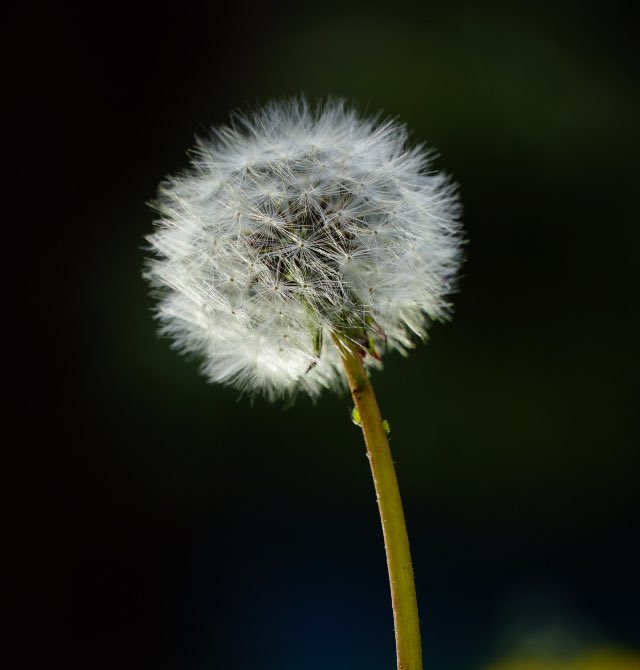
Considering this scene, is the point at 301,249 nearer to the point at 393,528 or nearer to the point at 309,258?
the point at 309,258

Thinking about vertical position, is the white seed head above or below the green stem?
above

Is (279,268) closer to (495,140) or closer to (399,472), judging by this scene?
(399,472)

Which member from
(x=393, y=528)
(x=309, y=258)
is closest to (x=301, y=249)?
(x=309, y=258)

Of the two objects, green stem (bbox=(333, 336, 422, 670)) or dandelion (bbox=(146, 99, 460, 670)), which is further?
dandelion (bbox=(146, 99, 460, 670))

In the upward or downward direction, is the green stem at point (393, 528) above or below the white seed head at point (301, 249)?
below

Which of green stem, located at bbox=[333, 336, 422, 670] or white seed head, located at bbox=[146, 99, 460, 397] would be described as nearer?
green stem, located at bbox=[333, 336, 422, 670]
